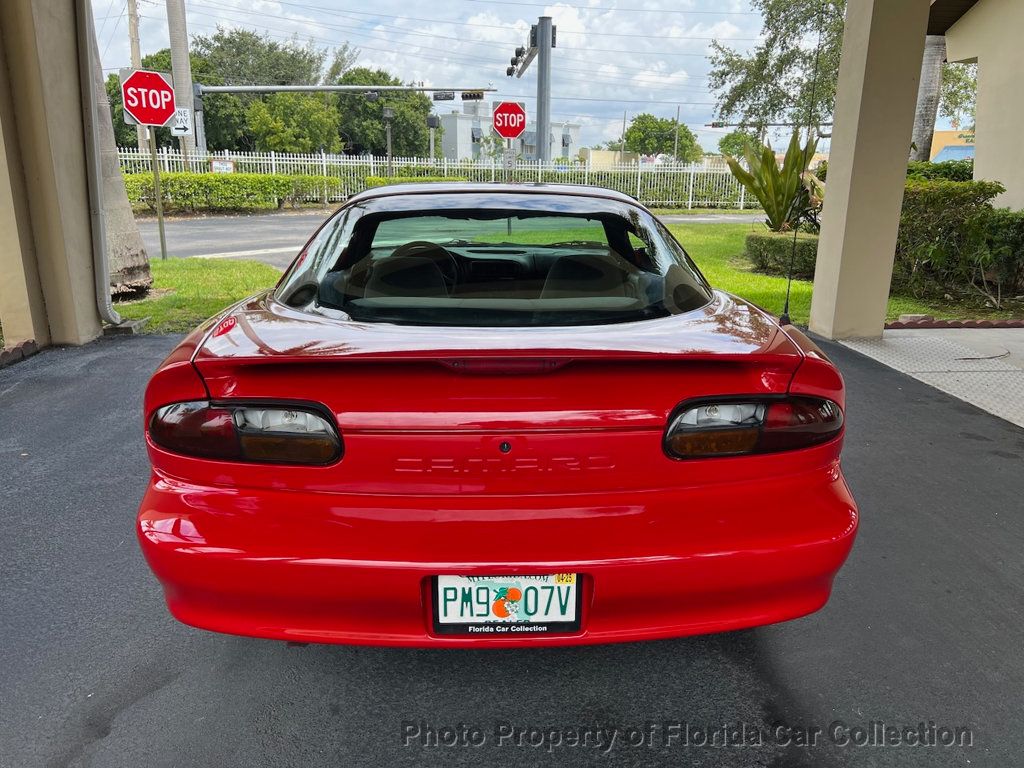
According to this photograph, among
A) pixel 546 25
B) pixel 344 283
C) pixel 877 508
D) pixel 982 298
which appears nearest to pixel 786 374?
pixel 344 283

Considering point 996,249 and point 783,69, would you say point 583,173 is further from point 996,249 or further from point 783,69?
point 996,249

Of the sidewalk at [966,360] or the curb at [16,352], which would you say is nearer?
the sidewalk at [966,360]

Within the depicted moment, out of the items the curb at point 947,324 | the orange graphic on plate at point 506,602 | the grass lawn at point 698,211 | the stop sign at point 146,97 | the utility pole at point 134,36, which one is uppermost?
the utility pole at point 134,36

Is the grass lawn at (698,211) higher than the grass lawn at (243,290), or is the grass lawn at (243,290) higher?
the grass lawn at (698,211)

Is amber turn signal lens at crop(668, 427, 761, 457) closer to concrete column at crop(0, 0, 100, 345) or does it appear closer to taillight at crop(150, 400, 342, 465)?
taillight at crop(150, 400, 342, 465)

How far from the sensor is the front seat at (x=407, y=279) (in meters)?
2.44

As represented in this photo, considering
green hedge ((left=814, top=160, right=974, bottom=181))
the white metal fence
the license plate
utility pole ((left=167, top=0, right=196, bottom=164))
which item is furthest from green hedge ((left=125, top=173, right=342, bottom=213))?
the license plate

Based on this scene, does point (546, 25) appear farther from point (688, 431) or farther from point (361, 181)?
point (688, 431)

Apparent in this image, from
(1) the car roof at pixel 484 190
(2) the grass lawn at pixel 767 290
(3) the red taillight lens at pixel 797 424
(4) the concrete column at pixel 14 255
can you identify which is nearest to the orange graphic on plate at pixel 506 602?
(3) the red taillight lens at pixel 797 424

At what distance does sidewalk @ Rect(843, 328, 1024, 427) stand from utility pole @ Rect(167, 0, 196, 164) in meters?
23.0

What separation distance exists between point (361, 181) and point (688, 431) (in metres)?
27.6

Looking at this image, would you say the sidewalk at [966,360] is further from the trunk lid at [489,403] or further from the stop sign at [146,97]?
the stop sign at [146,97]

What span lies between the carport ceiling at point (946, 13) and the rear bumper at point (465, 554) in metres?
13.6

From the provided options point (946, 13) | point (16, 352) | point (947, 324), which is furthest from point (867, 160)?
point (946, 13)
